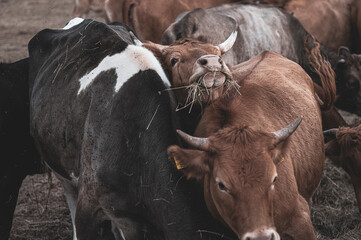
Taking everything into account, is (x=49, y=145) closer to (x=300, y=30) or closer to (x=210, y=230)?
(x=210, y=230)

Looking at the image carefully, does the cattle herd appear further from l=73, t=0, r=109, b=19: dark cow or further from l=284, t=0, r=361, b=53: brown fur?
l=284, t=0, r=361, b=53: brown fur

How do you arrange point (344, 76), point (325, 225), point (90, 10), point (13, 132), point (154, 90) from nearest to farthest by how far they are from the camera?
1. point (154, 90)
2. point (13, 132)
3. point (325, 225)
4. point (344, 76)
5. point (90, 10)

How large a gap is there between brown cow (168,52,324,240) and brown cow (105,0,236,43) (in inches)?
120

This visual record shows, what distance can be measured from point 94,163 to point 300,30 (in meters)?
4.61

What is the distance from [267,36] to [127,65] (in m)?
3.72

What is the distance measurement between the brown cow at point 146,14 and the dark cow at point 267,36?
811 millimetres

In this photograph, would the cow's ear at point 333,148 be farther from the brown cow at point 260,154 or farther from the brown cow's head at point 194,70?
the brown cow's head at point 194,70

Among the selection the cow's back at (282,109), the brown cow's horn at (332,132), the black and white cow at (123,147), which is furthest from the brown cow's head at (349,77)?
the black and white cow at (123,147)

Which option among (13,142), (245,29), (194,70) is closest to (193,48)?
(194,70)

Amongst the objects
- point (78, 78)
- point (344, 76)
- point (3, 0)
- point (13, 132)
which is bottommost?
point (3, 0)

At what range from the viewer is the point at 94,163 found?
3.94m

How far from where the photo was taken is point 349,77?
7594 millimetres

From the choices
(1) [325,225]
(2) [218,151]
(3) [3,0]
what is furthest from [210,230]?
(3) [3,0]

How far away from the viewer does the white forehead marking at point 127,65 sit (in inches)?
161
